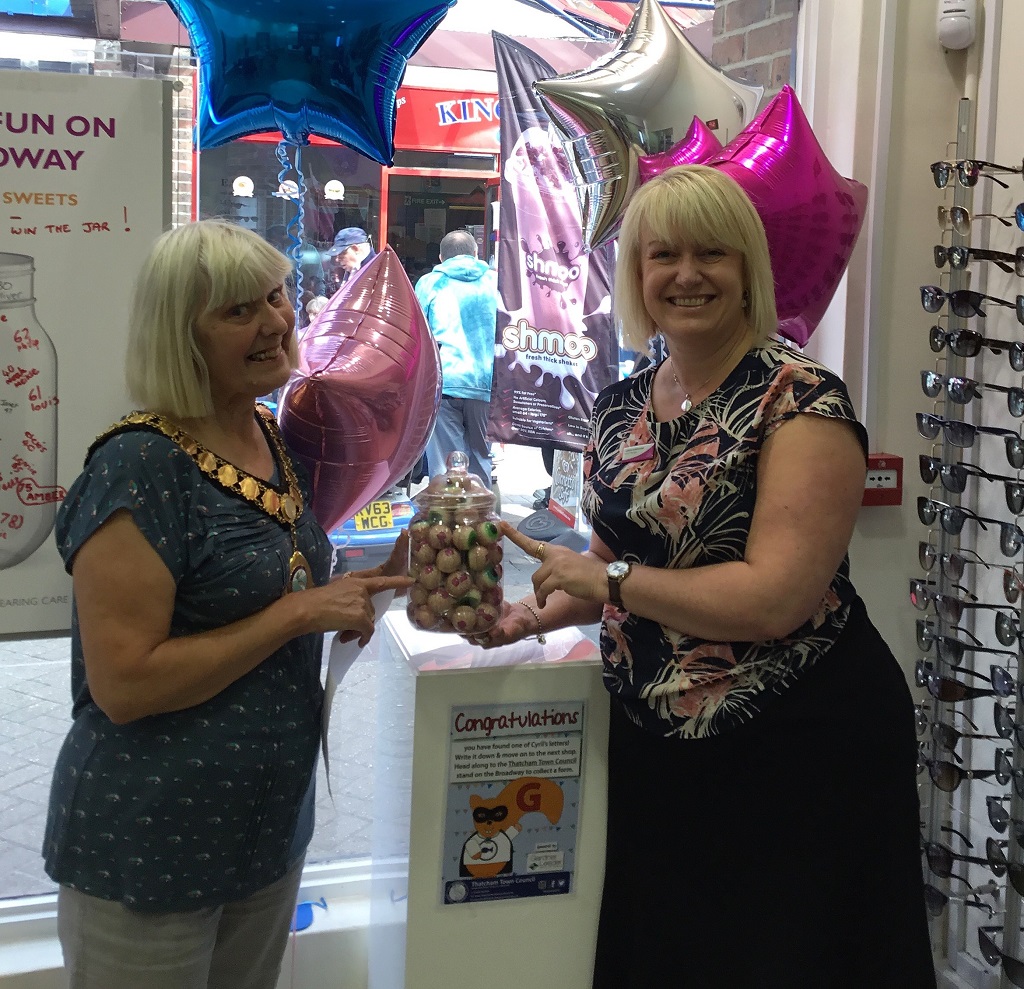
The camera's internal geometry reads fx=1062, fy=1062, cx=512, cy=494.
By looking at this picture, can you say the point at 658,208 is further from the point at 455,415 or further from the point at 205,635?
the point at 455,415

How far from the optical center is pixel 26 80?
6.02 ft

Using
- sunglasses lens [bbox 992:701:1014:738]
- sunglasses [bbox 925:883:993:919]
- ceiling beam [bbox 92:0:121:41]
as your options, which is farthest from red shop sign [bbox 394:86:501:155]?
sunglasses [bbox 925:883:993:919]

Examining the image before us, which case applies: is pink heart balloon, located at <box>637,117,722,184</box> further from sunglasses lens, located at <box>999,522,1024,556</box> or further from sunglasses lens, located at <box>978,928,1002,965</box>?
sunglasses lens, located at <box>978,928,1002,965</box>

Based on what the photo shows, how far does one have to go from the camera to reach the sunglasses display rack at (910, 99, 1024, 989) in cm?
220

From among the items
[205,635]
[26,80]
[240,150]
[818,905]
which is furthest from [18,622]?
[818,905]

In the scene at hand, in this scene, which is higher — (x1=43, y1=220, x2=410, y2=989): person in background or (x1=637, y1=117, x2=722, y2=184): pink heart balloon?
(x1=637, y1=117, x2=722, y2=184): pink heart balloon

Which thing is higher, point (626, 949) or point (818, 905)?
point (818, 905)

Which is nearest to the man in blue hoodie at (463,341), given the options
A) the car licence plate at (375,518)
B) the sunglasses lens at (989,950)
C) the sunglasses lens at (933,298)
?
the car licence plate at (375,518)

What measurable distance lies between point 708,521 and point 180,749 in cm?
79

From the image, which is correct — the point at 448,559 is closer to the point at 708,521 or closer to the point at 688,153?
the point at 708,521

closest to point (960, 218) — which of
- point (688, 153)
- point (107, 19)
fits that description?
point (688, 153)

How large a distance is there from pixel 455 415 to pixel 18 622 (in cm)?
127

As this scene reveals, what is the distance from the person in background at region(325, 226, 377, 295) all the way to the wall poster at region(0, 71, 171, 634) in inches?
21.8

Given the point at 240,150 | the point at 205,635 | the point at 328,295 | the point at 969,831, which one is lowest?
the point at 969,831
